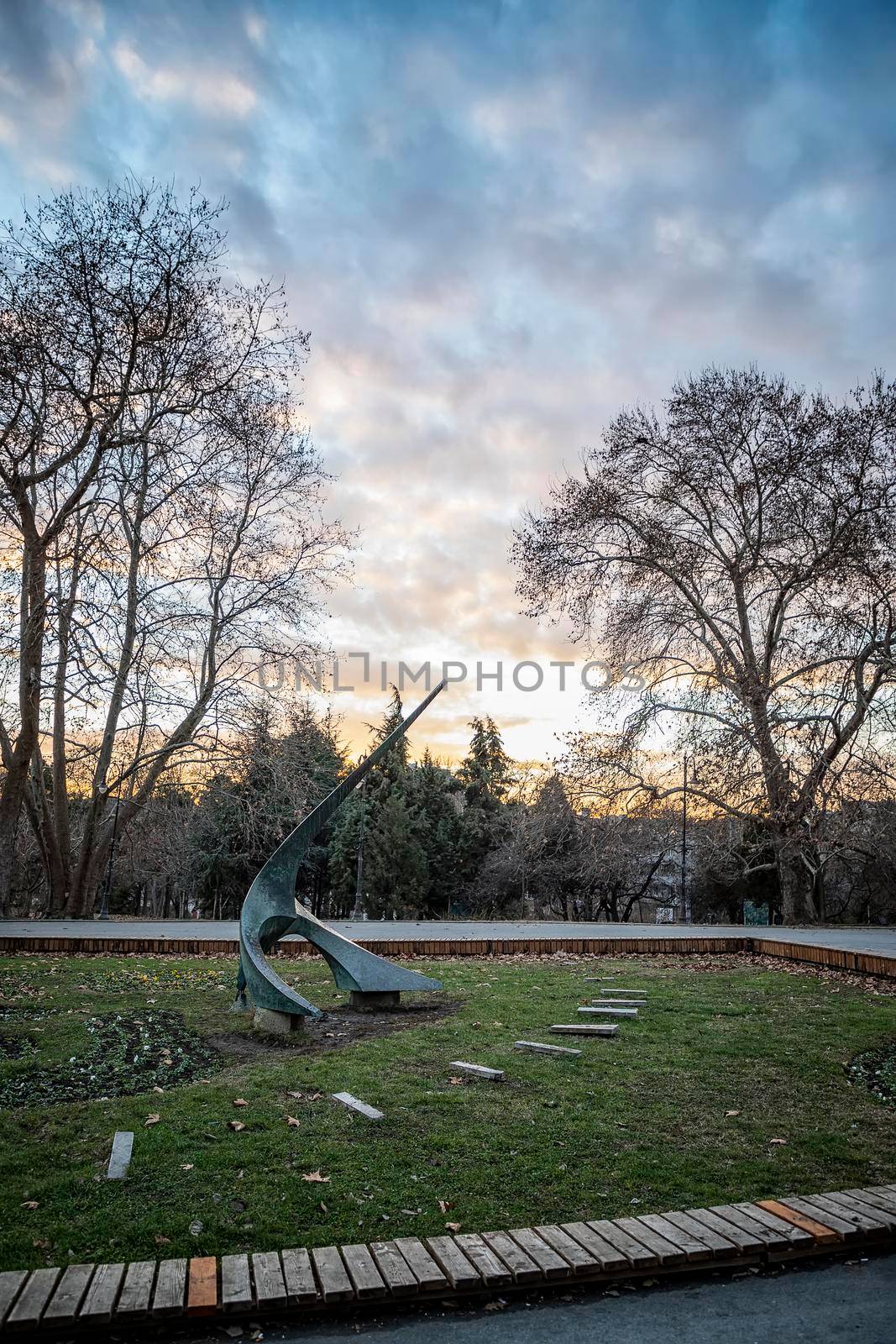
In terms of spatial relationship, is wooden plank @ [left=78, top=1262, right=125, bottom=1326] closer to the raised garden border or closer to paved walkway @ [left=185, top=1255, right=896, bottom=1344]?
paved walkway @ [left=185, top=1255, right=896, bottom=1344]

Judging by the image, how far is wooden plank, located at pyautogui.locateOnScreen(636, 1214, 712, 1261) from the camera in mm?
3971

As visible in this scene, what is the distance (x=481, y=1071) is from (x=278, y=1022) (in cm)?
248

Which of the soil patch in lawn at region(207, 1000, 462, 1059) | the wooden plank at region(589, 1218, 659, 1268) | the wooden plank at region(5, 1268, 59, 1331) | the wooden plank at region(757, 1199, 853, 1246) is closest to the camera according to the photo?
the wooden plank at region(5, 1268, 59, 1331)

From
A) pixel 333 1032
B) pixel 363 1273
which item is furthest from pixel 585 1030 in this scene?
pixel 363 1273

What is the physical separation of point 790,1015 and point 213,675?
55.5ft

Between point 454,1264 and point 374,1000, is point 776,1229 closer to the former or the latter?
point 454,1264

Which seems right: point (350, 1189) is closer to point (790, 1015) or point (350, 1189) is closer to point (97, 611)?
point (790, 1015)

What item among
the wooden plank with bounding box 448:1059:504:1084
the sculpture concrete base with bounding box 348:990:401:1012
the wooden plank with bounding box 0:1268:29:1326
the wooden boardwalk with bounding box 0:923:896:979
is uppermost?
the wooden plank with bounding box 0:1268:29:1326

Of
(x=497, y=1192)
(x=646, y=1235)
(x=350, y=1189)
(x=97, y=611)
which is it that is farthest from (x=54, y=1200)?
(x=97, y=611)

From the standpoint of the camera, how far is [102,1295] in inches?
137

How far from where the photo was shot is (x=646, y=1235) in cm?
409

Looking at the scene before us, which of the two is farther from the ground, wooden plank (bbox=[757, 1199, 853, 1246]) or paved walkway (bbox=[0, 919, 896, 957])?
wooden plank (bbox=[757, 1199, 853, 1246])

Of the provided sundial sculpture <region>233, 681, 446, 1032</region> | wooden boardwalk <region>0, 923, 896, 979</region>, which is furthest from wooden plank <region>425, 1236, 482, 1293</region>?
wooden boardwalk <region>0, 923, 896, 979</region>

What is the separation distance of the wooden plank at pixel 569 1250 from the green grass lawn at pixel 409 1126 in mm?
324
